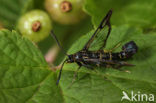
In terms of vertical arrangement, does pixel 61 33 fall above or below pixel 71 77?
above

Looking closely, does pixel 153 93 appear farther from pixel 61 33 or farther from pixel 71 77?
pixel 61 33

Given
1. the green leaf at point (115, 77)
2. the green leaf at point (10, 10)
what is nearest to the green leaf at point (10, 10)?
the green leaf at point (10, 10)

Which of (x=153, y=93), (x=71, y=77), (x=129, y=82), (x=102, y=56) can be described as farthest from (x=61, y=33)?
(x=153, y=93)

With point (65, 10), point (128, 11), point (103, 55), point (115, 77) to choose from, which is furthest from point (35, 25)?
point (128, 11)

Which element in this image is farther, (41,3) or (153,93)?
(41,3)

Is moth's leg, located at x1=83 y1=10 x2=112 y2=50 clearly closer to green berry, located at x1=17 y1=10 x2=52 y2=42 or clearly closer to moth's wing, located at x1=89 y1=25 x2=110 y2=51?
moth's wing, located at x1=89 y1=25 x2=110 y2=51

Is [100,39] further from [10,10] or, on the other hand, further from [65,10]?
[10,10]

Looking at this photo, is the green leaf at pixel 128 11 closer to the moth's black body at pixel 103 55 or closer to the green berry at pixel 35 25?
the moth's black body at pixel 103 55
